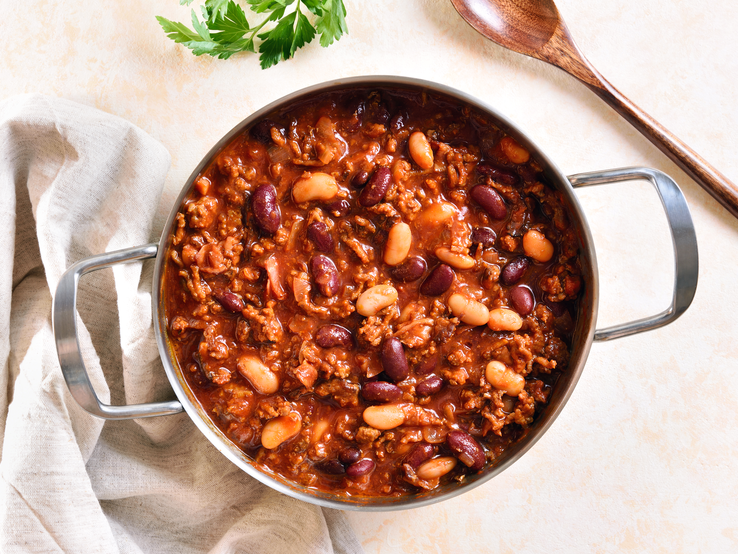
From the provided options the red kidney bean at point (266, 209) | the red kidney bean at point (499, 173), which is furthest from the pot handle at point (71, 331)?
the red kidney bean at point (499, 173)

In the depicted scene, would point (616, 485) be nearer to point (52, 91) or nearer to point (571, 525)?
point (571, 525)

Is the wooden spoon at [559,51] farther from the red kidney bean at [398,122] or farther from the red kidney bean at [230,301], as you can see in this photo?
the red kidney bean at [230,301]

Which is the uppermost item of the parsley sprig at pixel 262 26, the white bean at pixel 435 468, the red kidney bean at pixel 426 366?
the parsley sprig at pixel 262 26

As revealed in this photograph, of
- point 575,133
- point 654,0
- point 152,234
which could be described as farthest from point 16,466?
point 654,0

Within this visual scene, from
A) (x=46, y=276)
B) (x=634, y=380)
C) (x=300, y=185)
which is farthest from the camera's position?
(x=634, y=380)

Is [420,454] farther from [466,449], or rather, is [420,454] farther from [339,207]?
[339,207]

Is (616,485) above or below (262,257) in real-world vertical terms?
below

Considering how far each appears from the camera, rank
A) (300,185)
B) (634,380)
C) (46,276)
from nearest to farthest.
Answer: (300,185), (46,276), (634,380)
